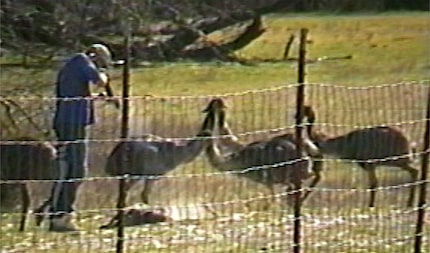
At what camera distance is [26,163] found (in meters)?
11.8

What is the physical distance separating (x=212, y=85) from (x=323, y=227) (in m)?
15.0

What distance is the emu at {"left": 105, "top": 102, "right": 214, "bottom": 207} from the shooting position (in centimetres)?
1137

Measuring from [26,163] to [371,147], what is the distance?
3.49 metres

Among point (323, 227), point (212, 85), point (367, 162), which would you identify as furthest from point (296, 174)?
point (212, 85)

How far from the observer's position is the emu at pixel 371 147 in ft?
39.0

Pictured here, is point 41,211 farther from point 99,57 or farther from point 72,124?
point 99,57

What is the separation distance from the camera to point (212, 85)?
25.2 meters

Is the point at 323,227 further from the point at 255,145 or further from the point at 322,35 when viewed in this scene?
the point at 322,35

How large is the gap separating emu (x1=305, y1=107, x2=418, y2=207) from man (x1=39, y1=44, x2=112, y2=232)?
2125mm

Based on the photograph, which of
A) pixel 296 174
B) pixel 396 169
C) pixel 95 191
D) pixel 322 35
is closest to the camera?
pixel 296 174

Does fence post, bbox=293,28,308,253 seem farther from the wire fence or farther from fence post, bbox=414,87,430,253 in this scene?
fence post, bbox=414,87,430,253

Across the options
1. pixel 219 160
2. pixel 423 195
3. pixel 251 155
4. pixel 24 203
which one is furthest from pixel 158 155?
pixel 423 195

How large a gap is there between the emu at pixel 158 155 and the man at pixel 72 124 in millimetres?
340

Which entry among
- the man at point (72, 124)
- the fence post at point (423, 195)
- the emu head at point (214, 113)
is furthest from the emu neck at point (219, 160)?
the fence post at point (423, 195)
